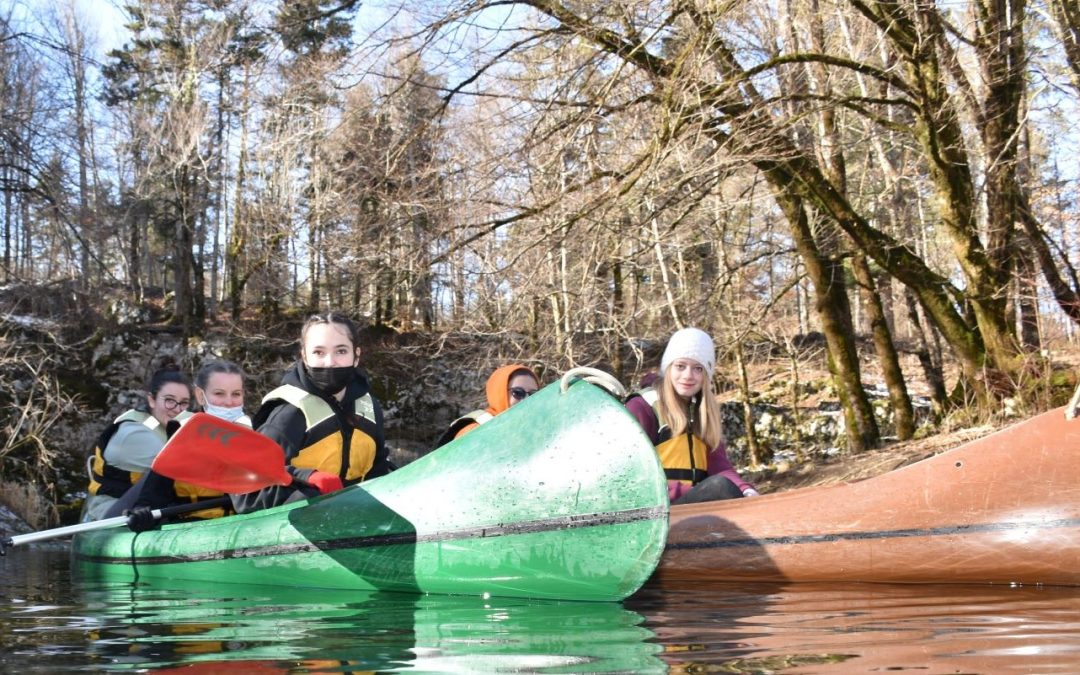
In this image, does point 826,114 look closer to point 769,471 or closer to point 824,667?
point 769,471

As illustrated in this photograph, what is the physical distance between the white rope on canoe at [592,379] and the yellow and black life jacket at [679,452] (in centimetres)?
110

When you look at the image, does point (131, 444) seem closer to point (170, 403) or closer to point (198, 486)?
point (170, 403)

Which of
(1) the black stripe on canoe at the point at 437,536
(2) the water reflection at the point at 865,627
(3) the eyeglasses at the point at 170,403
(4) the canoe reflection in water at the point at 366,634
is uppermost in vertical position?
(3) the eyeglasses at the point at 170,403

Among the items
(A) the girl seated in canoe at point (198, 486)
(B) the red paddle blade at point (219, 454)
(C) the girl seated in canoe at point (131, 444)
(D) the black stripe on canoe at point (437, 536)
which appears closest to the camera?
(D) the black stripe on canoe at point (437, 536)

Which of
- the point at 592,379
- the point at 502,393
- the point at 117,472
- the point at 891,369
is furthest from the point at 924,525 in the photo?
the point at 891,369

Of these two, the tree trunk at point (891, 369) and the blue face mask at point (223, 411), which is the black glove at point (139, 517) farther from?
the tree trunk at point (891, 369)

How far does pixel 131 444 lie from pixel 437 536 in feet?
9.79

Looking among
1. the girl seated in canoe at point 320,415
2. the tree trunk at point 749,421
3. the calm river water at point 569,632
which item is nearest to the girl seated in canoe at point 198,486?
the girl seated in canoe at point 320,415

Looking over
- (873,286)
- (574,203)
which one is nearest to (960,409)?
(873,286)

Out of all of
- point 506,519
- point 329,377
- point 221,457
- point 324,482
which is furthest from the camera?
point 329,377

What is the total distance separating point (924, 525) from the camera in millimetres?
4074

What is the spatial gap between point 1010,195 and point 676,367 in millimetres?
4861

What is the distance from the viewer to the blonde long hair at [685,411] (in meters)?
4.85

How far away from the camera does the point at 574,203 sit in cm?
842
